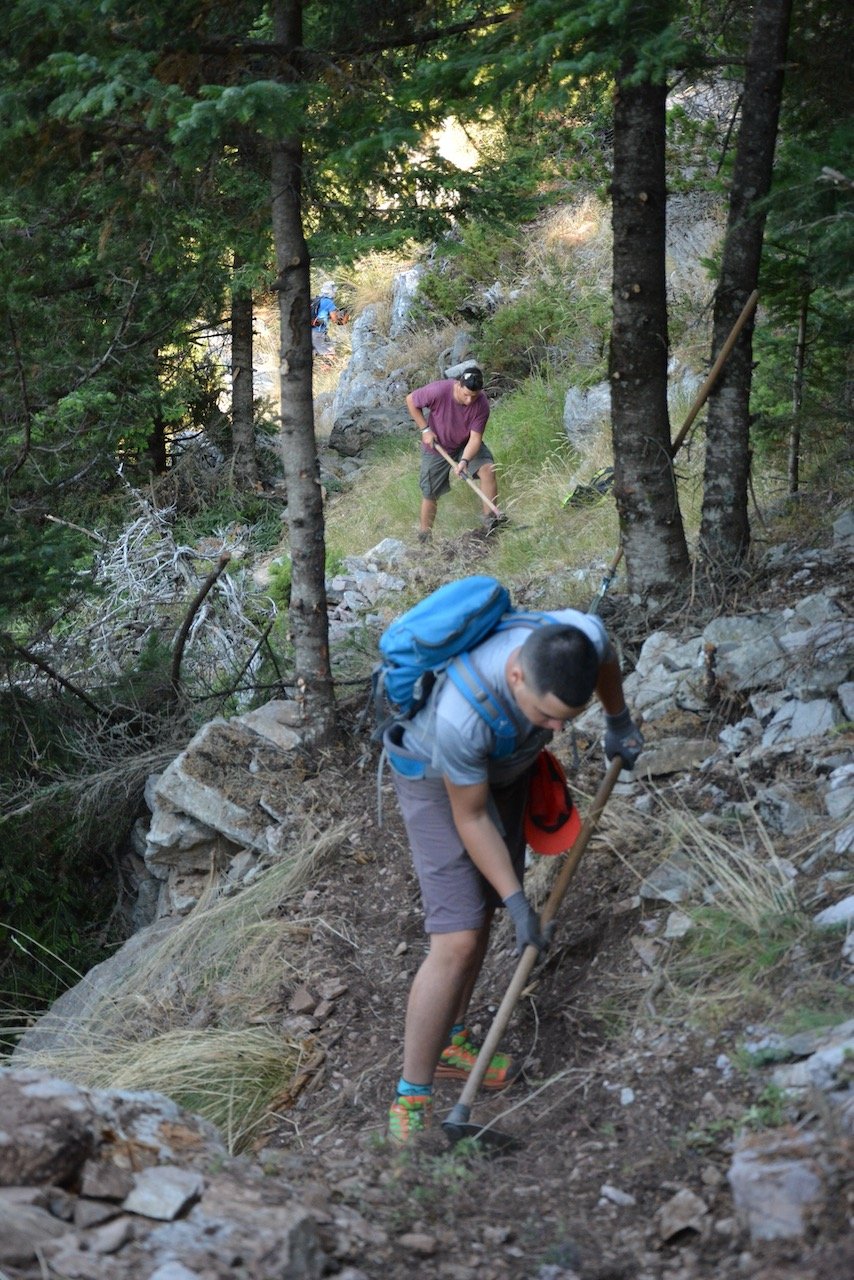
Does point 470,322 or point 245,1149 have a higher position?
point 470,322

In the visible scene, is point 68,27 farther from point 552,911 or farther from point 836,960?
point 836,960

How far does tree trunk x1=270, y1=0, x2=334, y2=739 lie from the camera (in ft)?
20.1

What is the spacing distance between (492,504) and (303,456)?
5278 millimetres

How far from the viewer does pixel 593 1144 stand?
140 inches

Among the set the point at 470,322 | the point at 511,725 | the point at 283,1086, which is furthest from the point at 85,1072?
the point at 470,322

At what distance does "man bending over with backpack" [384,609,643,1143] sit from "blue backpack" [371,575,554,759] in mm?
32

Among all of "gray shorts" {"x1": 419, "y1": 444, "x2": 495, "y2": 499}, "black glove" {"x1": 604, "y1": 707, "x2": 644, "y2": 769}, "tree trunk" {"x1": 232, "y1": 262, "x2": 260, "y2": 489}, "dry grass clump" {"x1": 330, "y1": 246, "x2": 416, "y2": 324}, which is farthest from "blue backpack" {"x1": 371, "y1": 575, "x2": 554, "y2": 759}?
"dry grass clump" {"x1": 330, "y1": 246, "x2": 416, "y2": 324}

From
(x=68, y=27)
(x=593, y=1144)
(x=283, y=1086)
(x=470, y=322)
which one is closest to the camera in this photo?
(x=593, y=1144)

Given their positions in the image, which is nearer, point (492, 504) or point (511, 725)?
point (511, 725)

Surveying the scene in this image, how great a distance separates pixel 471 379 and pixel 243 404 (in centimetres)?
498

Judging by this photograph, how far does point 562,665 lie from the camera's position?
10.5 ft

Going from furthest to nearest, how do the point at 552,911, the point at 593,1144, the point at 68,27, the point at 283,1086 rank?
1. the point at 68,27
2. the point at 283,1086
3. the point at 552,911
4. the point at 593,1144

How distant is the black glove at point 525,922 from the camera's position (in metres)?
3.54

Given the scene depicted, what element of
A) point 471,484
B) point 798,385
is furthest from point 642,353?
point 471,484
